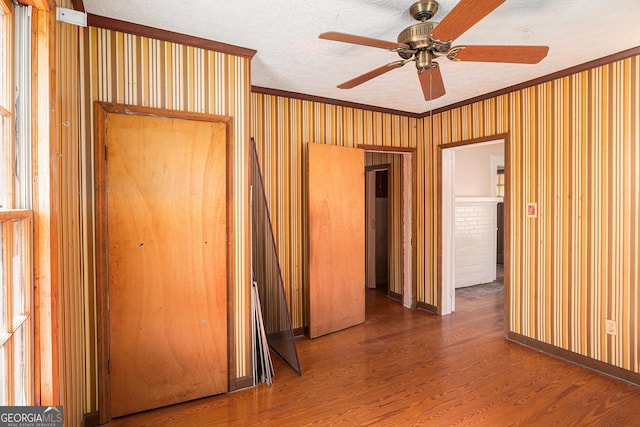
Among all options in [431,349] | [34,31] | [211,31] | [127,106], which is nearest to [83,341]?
[127,106]

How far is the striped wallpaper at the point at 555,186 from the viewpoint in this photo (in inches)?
108

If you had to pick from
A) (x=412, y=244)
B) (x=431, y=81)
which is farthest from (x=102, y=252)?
(x=412, y=244)

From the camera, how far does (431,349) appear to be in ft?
11.1

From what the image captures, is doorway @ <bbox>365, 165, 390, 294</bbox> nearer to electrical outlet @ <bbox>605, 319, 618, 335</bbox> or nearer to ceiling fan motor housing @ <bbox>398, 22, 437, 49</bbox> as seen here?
electrical outlet @ <bbox>605, 319, 618, 335</bbox>

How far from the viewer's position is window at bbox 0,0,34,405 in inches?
42.2

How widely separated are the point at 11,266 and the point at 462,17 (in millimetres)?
1954

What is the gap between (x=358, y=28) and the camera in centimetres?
233

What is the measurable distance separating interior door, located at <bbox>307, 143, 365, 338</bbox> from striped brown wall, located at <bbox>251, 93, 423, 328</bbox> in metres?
0.18

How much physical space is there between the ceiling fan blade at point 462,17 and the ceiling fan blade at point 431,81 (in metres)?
0.33

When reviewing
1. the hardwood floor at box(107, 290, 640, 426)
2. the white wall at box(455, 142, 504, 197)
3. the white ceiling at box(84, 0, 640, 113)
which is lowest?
the hardwood floor at box(107, 290, 640, 426)

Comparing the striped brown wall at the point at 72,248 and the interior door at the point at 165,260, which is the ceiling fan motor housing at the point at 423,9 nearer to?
the interior door at the point at 165,260

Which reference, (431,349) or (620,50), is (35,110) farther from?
(620,50)

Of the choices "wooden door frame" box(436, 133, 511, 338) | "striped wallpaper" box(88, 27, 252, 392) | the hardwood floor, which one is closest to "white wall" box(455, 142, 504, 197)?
"wooden door frame" box(436, 133, 511, 338)

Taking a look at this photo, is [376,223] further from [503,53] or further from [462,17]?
[462,17]
